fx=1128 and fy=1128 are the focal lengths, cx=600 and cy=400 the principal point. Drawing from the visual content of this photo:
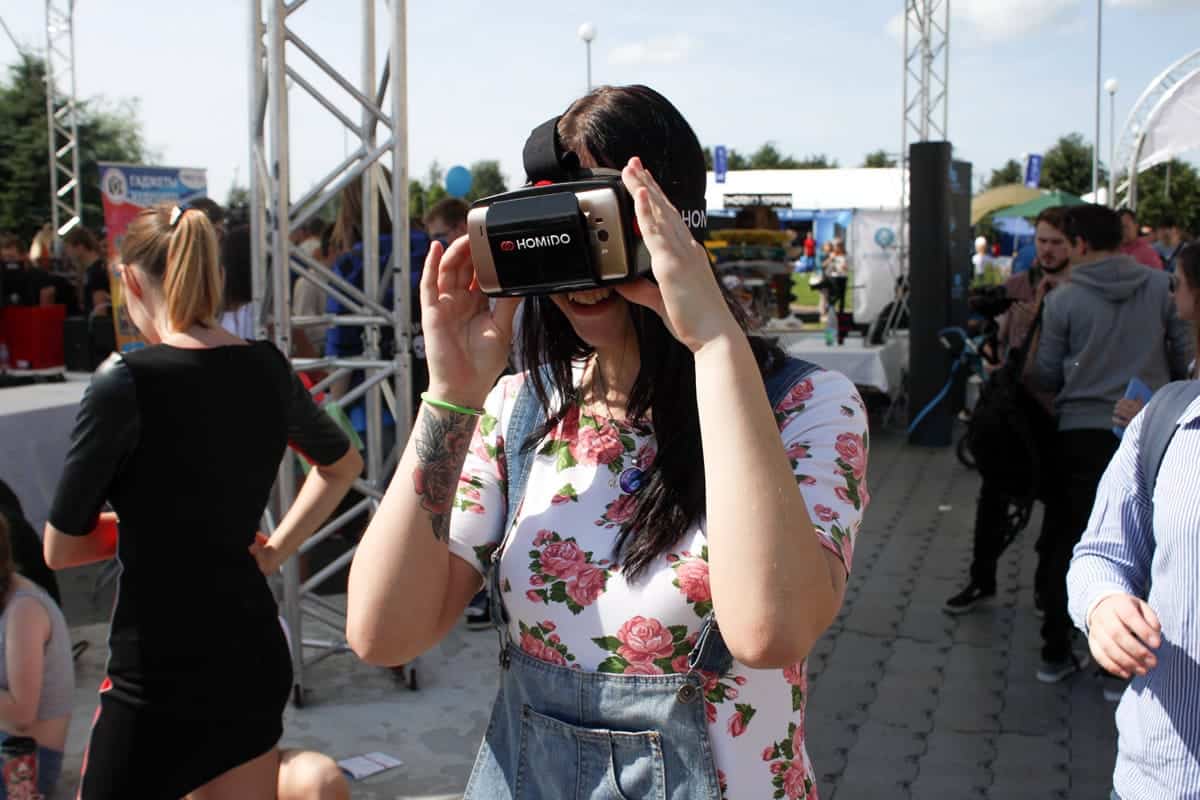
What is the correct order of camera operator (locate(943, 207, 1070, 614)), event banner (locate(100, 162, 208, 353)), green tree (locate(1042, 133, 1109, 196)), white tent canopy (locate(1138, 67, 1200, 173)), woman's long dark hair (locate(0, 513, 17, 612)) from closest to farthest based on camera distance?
1. woman's long dark hair (locate(0, 513, 17, 612))
2. camera operator (locate(943, 207, 1070, 614))
3. event banner (locate(100, 162, 208, 353))
4. white tent canopy (locate(1138, 67, 1200, 173))
5. green tree (locate(1042, 133, 1109, 196))

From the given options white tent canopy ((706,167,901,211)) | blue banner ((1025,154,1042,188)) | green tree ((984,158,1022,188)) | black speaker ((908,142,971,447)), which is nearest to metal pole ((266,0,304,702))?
black speaker ((908,142,971,447))

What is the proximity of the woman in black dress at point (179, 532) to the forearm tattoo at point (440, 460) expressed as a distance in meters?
1.11

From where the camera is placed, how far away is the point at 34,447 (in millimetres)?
4957

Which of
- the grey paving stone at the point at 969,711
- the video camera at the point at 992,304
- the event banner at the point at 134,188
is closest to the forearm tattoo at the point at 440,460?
the grey paving stone at the point at 969,711

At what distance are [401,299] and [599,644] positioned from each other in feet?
10.0

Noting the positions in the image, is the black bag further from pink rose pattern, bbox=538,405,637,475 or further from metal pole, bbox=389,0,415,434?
pink rose pattern, bbox=538,405,637,475

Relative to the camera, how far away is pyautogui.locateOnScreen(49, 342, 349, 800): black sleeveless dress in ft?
7.12

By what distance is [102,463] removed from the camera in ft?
7.20

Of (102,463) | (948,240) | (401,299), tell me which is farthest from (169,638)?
(948,240)

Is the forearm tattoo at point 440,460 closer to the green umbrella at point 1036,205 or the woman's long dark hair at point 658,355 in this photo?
the woman's long dark hair at point 658,355

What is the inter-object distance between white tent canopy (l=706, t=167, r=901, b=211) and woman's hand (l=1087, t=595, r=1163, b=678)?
58.3 ft

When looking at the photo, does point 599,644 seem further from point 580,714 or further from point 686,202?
point 686,202

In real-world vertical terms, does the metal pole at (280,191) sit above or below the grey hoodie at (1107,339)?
above

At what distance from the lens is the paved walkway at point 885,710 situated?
368 centimetres
